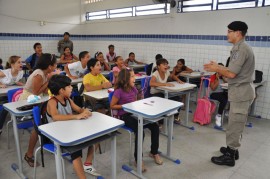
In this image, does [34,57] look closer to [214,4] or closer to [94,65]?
[94,65]

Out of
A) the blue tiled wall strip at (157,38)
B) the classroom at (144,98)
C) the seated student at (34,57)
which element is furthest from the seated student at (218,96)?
the seated student at (34,57)

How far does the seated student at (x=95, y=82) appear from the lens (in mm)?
3303

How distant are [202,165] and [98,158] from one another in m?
1.32

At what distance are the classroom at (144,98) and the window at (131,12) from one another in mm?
39

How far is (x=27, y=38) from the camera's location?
7.26 m

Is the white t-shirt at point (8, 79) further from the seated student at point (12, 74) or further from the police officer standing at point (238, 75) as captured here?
the police officer standing at point (238, 75)

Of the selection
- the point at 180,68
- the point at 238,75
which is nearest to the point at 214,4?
the point at 180,68

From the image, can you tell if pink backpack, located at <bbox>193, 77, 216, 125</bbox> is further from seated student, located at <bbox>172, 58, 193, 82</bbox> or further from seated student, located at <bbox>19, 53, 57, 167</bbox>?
seated student, located at <bbox>19, 53, 57, 167</bbox>

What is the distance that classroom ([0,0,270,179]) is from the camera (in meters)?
2.21

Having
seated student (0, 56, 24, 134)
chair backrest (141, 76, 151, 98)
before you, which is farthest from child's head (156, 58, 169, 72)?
seated student (0, 56, 24, 134)

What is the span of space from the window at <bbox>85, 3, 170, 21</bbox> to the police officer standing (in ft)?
12.2

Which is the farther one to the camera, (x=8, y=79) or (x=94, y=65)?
(x=8, y=79)

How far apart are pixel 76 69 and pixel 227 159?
3021 millimetres

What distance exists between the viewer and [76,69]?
4336mm
